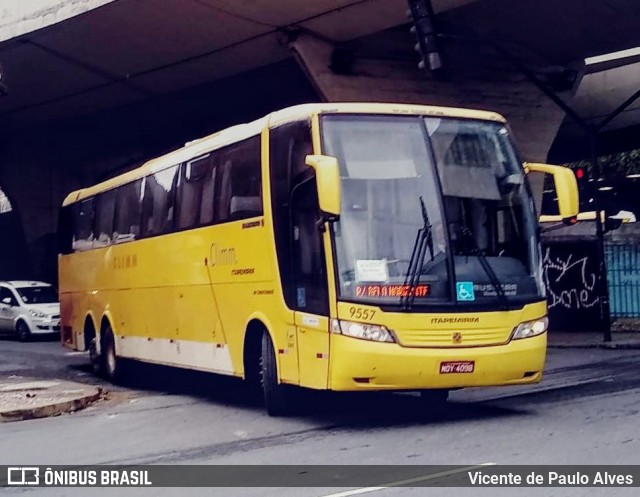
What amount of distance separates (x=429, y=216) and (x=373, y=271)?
0.80 m

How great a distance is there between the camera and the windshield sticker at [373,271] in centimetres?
1066

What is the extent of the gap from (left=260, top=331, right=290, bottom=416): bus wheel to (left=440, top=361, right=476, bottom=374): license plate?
2.08 metres

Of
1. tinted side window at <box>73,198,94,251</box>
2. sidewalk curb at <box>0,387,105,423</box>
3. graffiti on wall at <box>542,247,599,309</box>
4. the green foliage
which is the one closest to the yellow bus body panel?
sidewalk curb at <box>0,387,105,423</box>

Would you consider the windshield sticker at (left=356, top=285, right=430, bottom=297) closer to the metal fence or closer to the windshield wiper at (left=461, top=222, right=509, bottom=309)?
the windshield wiper at (left=461, top=222, right=509, bottom=309)

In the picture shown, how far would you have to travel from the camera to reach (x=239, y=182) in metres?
12.9

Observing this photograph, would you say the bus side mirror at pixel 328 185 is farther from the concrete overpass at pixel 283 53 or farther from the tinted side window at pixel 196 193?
the concrete overpass at pixel 283 53

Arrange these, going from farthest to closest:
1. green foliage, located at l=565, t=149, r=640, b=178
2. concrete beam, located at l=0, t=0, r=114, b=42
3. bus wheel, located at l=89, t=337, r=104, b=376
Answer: green foliage, located at l=565, t=149, r=640, b=178 → concrete beam, located at l=0, t=0, r=114, b=42 → bus wheel, located at l=89, t=337, r=104, b=376

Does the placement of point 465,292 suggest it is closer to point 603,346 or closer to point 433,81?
point 603,346

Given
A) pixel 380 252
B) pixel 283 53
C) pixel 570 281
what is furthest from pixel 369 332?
pixel 570 281

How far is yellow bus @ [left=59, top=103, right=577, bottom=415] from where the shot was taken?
35.0ft

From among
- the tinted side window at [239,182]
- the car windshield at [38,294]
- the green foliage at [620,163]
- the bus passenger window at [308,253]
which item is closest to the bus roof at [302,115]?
the tinted side window at [239,182]

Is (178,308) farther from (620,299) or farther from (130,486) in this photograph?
(620,299)
